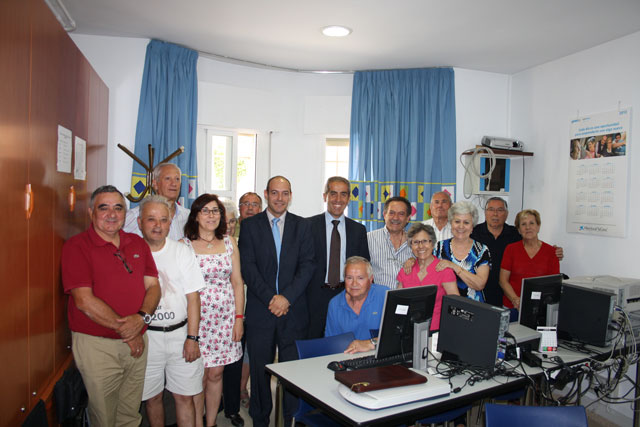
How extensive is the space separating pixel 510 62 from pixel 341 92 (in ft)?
6.06

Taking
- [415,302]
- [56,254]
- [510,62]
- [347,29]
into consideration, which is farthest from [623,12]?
[56,254]

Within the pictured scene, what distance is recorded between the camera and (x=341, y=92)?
5.48 metres

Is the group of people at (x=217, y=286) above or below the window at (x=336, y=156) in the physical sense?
below

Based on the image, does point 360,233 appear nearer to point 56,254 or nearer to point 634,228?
point 56,254

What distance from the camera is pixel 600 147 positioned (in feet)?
13.8

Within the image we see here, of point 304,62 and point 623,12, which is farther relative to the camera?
point 304,62

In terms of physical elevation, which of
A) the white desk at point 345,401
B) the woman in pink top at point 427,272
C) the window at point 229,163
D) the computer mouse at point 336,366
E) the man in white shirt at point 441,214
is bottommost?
the white desk at point 345,401

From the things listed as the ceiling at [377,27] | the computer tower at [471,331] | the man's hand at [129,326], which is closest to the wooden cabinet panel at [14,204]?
the man's hand at [129,326]

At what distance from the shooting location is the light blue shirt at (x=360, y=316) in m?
2.87

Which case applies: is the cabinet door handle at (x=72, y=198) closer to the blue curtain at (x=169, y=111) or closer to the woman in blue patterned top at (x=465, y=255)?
A: the blue curtain at (x=169, y=111)

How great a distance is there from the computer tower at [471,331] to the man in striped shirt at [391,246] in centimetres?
101

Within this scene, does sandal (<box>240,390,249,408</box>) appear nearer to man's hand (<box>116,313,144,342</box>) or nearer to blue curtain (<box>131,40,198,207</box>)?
man's hand (<box>116,313,144,342</box>)

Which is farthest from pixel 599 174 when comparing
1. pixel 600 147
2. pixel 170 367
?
pixel 170 367

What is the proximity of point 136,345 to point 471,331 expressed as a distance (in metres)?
1.77
